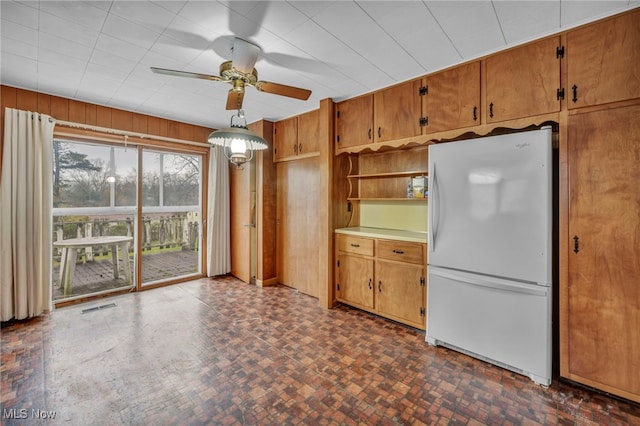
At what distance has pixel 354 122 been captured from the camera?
3.16m

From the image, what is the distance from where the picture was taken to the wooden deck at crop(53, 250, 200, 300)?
3590mm

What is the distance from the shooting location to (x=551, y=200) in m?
1.94

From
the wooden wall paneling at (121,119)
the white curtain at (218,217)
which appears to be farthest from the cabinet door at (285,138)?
Result: the wooden wall paneling at (121,119)

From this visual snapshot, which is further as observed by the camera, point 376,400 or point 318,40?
point 318,40

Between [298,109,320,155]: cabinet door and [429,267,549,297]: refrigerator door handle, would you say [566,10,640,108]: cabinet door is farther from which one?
[298,109,320,155]: cabinet door

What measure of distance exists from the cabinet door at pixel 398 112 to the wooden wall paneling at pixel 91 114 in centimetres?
331

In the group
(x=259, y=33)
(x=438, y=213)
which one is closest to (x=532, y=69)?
(x=438, y=213)

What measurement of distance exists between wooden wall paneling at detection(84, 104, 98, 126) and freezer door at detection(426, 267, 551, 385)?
4.14 m

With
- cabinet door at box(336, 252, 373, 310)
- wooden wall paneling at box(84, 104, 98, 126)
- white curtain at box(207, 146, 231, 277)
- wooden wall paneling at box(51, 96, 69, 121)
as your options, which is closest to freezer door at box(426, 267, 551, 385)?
cabinet door at box(336, 252, 373, 310)

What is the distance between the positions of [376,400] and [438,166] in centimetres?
184

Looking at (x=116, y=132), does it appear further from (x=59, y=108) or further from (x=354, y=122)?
(x=354, y=122)

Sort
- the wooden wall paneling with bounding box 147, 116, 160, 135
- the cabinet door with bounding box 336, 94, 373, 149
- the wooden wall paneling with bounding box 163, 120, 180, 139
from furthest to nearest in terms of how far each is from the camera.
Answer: the wooden wall paneling with bounding box 163, 120, 180, 139
the wooden wall paneling with bounding box 147, 116, 160, 135
the cabinet door with bounding box 336, 94, 373, 149

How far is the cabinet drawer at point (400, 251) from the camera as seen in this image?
106 inches

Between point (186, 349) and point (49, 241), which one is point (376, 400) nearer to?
point (186, 349)
